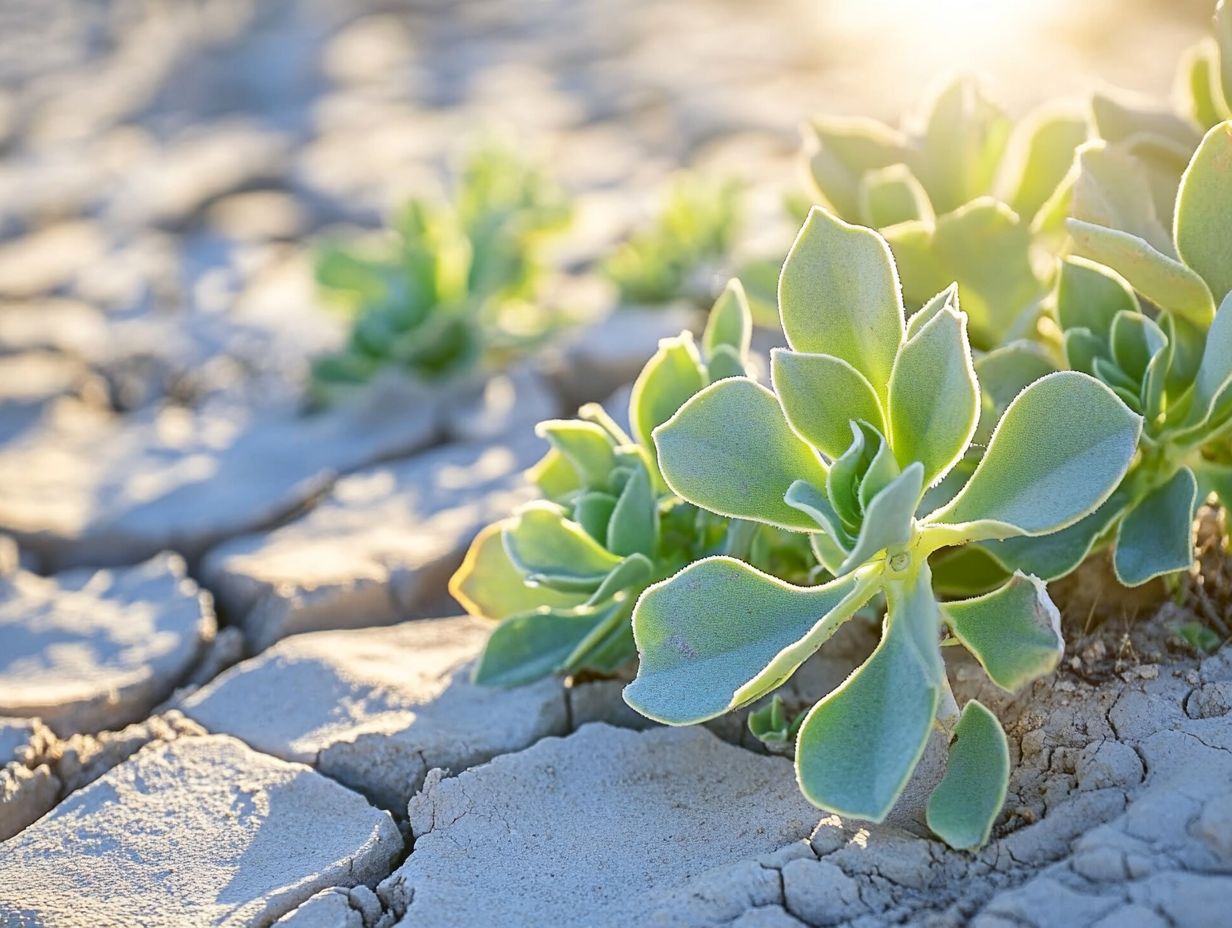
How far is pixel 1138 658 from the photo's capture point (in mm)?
1517

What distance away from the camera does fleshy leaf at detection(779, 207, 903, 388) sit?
1.32m

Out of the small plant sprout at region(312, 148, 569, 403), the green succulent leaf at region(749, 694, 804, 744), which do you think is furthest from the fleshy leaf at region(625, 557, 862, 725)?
the small plant sprout at region(312, 148, 569, 403)

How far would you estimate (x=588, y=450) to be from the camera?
165 cm

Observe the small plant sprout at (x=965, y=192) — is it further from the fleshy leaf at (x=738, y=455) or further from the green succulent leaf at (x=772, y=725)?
the green succulent leaf at (x=772, y=725)

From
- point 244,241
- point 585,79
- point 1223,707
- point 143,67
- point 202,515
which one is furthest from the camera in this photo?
point 143,67

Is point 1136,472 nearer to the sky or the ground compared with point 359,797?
nearer to the sky

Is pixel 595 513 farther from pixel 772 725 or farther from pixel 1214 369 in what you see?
pixel 1214 369

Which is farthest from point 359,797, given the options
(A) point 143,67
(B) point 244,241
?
(A) point 143,67

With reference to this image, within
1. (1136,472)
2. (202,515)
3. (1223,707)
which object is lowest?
(202,515)

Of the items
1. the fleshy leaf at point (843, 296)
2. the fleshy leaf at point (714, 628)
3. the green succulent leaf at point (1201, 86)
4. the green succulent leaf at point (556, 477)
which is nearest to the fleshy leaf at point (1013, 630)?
the fleshy leaf at point (714, 628)

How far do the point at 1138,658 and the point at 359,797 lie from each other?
0.97 m

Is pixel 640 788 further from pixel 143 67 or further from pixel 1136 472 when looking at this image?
pixel 143 67

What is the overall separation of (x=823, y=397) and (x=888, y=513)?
23 centimetres

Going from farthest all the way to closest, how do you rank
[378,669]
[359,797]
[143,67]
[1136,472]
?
[143,67]
[378,669]
[359,797]
[1136,472]
